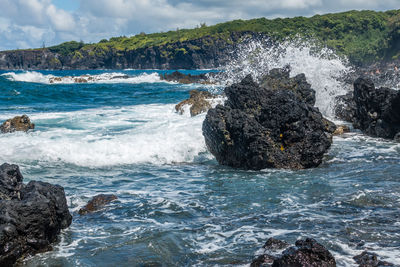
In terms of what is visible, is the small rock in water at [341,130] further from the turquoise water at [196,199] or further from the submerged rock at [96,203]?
the submerged rock at [96,203]

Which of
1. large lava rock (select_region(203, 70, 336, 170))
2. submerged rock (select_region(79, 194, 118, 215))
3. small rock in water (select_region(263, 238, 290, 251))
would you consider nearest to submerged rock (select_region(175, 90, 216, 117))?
large lava rock (select_region(203, 70, 336, 170))

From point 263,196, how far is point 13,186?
405cm

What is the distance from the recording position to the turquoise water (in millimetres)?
5402

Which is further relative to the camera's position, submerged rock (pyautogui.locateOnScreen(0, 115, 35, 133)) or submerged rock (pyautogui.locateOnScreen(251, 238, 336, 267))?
submerged rock (pyautogui.locateOnScreen(0, 115, 35, 133))

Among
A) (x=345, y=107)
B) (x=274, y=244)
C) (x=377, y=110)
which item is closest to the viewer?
A: (x=274, y=244)

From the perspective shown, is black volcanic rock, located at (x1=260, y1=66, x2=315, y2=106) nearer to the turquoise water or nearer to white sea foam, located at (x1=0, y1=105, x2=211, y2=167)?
the turquoise water

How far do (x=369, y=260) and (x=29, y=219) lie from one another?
4.03 metres

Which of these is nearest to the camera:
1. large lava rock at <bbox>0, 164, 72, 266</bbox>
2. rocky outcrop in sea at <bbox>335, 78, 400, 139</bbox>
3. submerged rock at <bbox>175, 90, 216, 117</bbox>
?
large lava rock at <bbox>0, 164, 72, 266</bbox>

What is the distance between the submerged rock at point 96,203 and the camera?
7.14 meters

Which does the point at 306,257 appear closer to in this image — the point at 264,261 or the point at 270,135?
the point at 264,261

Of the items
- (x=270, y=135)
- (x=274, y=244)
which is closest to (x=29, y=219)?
(x=274, y=244)

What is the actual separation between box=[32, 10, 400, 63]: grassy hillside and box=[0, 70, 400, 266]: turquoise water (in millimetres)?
60251

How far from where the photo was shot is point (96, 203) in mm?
7391

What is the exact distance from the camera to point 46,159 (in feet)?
38.0
